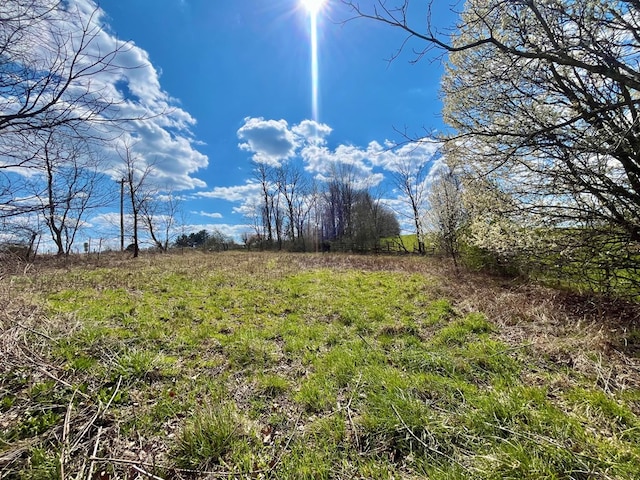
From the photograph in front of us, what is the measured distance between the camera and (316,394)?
2.82 meters

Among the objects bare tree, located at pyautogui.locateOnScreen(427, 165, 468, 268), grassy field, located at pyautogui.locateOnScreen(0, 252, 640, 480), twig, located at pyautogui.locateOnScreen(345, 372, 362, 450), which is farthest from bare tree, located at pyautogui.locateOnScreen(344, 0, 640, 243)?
bare tree, located at pyautogui.locateOnScreen(427, 165, 468, 268)

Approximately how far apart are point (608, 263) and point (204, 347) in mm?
6677

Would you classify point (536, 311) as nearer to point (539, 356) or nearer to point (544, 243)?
point (544, 243)

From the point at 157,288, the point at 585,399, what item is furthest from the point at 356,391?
the point at 157,288

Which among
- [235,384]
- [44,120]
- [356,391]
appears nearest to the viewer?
[44,120]

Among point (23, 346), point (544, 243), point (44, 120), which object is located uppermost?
point (44, 120)

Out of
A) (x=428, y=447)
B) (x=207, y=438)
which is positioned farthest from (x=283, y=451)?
(x=428, y=447)

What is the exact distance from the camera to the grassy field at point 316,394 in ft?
6.34

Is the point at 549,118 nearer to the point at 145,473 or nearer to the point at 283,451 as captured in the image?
the point at 283,451

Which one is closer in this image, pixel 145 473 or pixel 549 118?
pixel 145 473

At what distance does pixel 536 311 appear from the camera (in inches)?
198

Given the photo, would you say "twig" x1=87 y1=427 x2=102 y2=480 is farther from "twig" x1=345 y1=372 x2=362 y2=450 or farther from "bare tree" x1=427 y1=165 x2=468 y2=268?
"bare tree" x1=427 y1=165 x2=468 y2=268

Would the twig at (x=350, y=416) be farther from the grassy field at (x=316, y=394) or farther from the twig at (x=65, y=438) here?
the twig at (x=65, y=438)

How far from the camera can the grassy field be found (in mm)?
1933
